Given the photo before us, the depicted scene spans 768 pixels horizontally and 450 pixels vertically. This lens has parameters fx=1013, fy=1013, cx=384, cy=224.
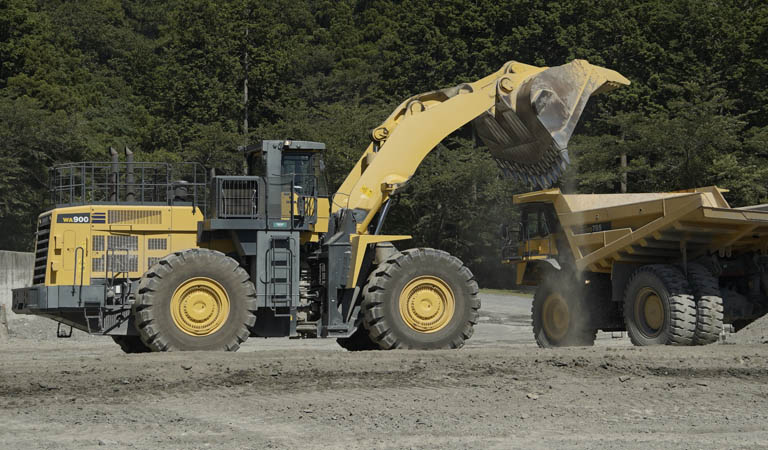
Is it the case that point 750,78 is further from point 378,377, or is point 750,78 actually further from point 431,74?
point 378,377

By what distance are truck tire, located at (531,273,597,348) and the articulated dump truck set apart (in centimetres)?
2

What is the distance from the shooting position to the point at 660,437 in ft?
32.4

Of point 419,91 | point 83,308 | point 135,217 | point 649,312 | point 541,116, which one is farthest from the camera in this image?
point 419,91

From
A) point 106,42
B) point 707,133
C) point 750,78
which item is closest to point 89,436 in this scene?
point 707,133

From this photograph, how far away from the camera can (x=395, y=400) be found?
11836mm

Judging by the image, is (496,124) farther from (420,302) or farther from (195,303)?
(195,303)

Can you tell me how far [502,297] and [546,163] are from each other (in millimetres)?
23147

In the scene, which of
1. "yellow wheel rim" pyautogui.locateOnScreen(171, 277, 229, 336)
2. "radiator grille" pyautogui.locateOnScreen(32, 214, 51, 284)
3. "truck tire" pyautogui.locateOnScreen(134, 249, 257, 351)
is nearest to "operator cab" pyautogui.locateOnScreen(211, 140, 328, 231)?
"truck tire" pyautogui.locateOnScreen(134, 249, 257, 351)

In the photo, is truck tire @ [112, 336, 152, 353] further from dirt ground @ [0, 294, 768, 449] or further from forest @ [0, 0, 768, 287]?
forest @ [0, 0, 768, 287]

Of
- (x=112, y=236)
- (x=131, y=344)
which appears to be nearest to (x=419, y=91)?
(x=131, y=344)

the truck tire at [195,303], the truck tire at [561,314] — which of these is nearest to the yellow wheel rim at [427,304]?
the truck tire at [195,303]

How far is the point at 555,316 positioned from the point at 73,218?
9212 mm

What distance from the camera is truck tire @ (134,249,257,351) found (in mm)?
15000

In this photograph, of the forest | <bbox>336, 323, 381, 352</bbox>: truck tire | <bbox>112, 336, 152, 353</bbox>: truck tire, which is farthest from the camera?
the forest
